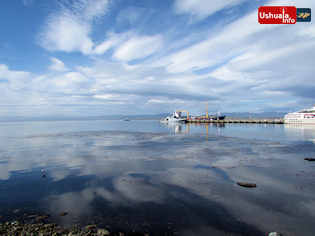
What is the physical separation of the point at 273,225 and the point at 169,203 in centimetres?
535

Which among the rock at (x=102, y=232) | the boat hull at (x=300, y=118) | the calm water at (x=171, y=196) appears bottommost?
the calm water at (x=171, y=196)

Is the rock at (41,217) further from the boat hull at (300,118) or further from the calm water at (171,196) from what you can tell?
the boat hull at (300,118)

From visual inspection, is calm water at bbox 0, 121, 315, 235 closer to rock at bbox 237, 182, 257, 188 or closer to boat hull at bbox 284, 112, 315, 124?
rock at bbox 237, 182, 257, 188

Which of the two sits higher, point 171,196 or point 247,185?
point 247,185

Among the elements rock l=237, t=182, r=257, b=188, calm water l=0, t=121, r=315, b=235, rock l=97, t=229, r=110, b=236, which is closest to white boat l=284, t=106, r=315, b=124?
calm water l=0, t=121, r=315, b=235

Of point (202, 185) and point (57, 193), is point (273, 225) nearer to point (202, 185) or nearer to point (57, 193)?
point (202, 185)

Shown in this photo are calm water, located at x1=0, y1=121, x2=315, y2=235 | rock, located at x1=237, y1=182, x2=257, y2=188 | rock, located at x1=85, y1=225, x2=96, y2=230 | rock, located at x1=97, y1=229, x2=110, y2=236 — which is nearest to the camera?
rock, located at x1=97, y1=229, x2=110, y2=236

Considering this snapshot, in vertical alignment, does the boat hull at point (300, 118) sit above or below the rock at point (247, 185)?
above

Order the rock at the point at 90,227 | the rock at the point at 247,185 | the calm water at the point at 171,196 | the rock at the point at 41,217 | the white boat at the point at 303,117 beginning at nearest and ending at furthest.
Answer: the rock at the point at 90,227
the calm water at the point at 171,196
the rock at the point at 41,217
the rock at the point at 247,185
the white boat at the point at 303,117

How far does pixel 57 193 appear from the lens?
13180mm

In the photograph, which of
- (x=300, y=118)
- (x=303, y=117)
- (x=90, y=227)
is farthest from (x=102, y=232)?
(x=300, y=118)

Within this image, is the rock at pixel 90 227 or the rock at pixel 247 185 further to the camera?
the rock at pixel 247 185

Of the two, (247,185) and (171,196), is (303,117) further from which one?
(171,196)

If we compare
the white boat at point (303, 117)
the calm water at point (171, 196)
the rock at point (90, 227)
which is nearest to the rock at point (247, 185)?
the calm water at point (171, 196)
